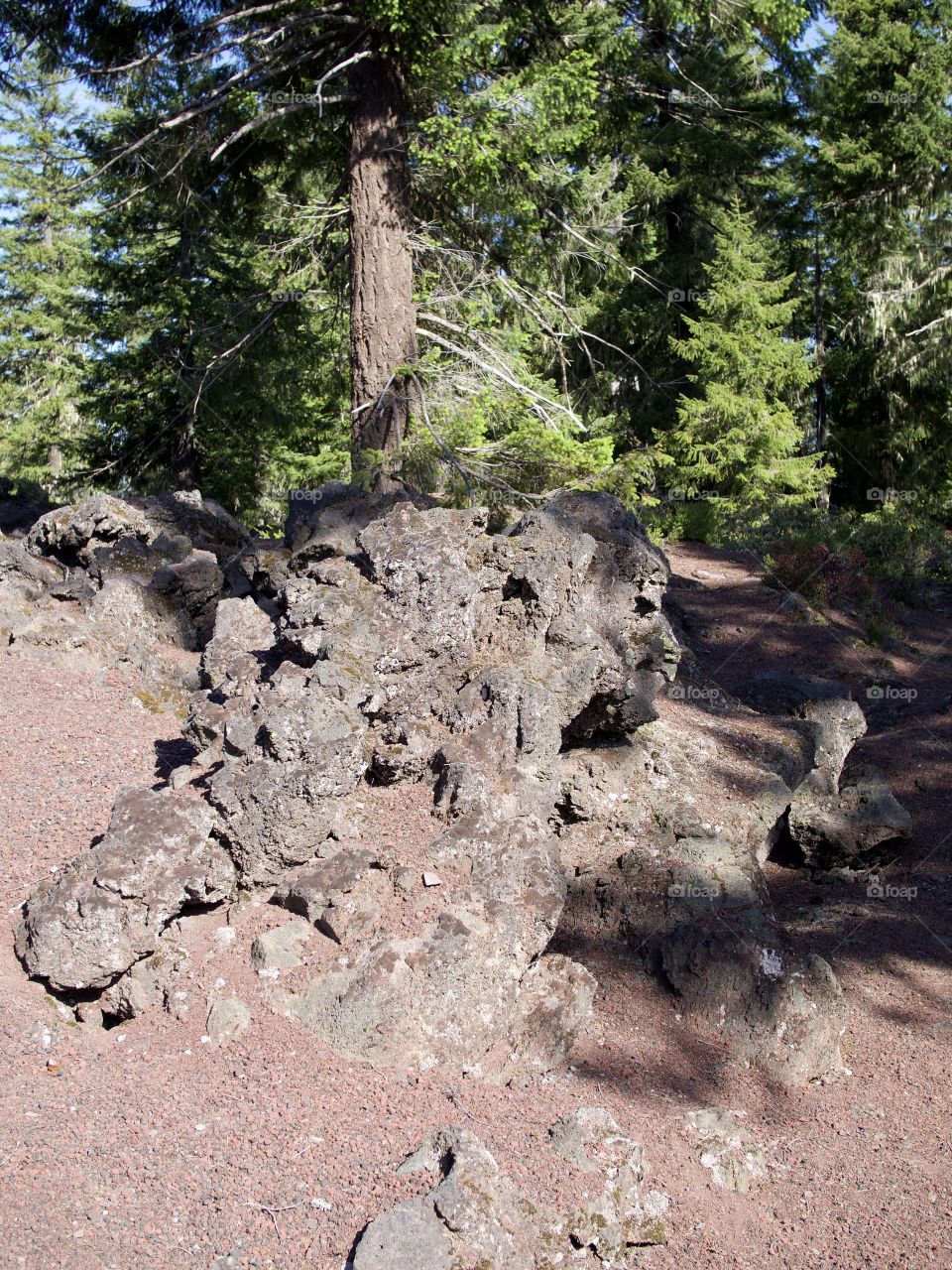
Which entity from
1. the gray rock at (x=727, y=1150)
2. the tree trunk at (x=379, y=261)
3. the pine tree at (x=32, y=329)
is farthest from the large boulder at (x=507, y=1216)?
the pine tree at (x=32, y=329)

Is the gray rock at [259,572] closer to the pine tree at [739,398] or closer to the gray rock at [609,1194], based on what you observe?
the gray rock at [609,1194]

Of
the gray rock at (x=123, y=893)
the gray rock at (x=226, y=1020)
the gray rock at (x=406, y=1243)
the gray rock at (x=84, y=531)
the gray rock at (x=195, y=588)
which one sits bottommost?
the gray rock at (x=406, y=1243)

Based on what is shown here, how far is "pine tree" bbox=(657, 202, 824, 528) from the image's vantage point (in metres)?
18.0

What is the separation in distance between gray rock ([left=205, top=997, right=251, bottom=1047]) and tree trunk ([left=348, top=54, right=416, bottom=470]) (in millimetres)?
6748

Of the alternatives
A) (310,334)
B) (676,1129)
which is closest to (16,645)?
(676,1129)

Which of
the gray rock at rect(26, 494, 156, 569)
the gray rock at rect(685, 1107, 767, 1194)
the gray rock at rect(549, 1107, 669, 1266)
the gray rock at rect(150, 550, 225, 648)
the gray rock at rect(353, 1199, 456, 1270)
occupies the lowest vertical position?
the gray rock at rect(685, 1107, 767, 1194)

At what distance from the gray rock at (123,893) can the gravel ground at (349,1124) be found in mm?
185

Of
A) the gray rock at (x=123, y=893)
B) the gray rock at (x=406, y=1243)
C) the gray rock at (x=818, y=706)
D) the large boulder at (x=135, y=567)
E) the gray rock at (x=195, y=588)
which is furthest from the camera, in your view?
the gray rock at (x=195, y=588)

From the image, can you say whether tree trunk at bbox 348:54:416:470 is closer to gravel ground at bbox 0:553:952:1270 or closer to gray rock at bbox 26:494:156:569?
gray rock at bbox 26:494:156:569

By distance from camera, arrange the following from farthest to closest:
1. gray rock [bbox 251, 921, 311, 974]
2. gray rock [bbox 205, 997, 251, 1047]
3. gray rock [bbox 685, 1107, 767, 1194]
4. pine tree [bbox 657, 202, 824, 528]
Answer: pine tree [bbox 657, 202, 824, 528], gray rock [bbox 251, 921, 311, 974], gray rock [bbox 205, 997, 251, 1047], gray rock [bbox 685, 1107, 767, 1194]

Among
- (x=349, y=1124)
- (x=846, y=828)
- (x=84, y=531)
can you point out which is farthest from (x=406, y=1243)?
(x=84, y=531)

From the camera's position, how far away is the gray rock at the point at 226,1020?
4.38m

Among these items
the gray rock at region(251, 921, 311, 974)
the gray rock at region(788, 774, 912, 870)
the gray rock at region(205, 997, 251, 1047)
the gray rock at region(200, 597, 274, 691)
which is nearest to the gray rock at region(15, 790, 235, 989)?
the gray rock at region(251, 921, 311, 974)

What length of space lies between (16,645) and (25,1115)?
4718 mm
